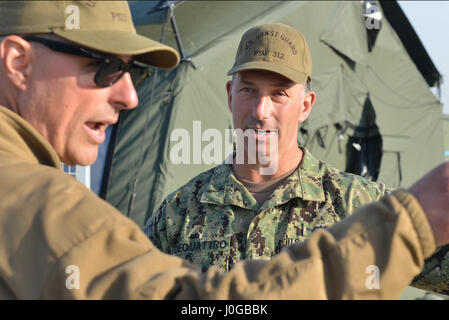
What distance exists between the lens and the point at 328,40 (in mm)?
7051

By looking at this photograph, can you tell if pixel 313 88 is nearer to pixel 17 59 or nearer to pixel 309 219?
pixel 309 219

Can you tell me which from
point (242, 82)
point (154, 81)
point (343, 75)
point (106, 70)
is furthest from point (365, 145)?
point (106, 70)

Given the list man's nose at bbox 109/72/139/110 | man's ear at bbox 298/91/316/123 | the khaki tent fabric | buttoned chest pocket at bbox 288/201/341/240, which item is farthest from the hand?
the khaki tent fabric

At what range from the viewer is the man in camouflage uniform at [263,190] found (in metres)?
2.69

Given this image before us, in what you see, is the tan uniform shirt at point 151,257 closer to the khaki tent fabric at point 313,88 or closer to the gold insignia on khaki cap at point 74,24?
the gold insignia on khaki cap at point 74,24

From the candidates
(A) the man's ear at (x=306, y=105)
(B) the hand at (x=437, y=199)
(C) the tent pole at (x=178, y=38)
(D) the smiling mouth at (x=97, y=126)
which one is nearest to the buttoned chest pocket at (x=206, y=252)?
(A) the man's ear at (x=306, y=105)

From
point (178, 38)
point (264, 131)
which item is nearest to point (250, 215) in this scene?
point (264, 131)

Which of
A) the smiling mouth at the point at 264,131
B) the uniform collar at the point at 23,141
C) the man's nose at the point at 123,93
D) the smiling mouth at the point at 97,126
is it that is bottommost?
the uniform collar at the point at 23,141

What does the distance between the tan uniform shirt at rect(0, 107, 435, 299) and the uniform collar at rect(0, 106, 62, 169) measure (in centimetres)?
15

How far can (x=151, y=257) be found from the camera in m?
1.27

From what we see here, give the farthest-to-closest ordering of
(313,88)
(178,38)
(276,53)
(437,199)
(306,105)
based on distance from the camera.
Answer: (313,88) → (178,38) → (306,105) → (276,53) → (437,199)

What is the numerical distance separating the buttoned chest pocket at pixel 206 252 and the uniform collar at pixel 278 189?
192mm

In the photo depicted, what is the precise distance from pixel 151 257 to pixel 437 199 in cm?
58
